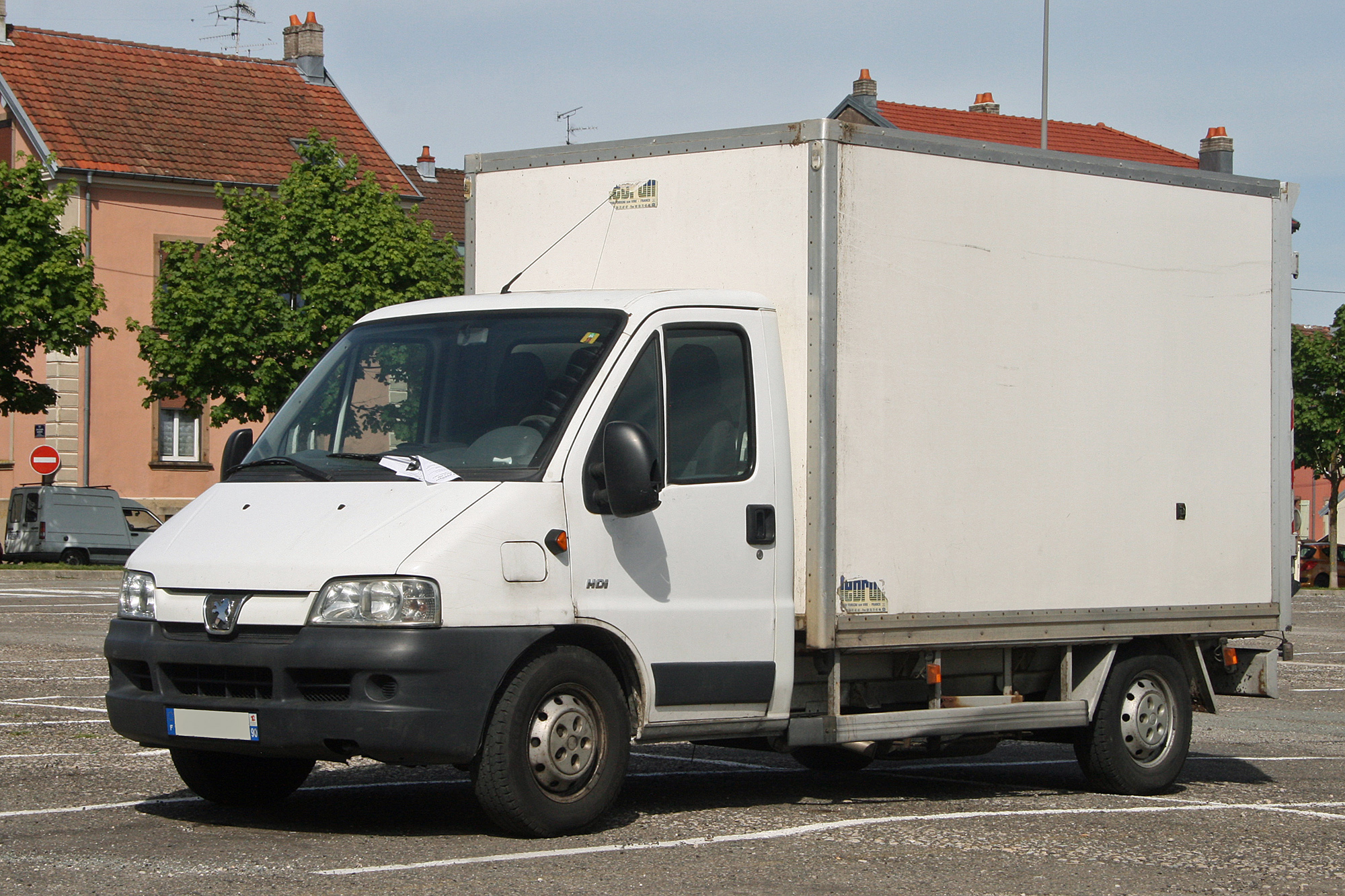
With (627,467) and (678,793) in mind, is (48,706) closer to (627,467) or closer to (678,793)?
(678,793)

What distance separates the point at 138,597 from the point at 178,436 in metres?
40.8

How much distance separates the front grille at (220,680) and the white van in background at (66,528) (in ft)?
105

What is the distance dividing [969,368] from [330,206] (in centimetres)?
3185

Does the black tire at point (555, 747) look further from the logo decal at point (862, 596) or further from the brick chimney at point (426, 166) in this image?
the brick chimney at point (426, 166)

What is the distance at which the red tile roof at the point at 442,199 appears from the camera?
59094mm

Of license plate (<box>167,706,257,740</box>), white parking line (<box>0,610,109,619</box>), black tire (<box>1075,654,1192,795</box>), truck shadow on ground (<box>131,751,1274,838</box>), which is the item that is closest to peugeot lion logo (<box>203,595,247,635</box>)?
license plate (<box>167,706,257,740</box>)

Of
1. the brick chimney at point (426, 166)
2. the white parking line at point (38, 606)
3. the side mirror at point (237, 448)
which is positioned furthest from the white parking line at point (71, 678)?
the brick chimney at point (426, 166)

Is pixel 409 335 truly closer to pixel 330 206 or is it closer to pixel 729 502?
pixel 729 502

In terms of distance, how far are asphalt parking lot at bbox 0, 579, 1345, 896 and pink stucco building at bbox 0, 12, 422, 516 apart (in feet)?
115

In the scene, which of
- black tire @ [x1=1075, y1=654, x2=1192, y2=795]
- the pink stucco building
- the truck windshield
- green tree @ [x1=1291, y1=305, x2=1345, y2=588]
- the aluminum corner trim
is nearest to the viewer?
the truck windshield

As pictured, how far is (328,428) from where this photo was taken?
26.1ft

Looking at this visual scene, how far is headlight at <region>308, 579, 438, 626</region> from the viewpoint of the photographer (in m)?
6.98

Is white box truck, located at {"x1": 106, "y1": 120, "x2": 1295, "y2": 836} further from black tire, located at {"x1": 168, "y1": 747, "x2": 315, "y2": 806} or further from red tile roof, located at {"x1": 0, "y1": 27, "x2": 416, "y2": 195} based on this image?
red tile roof, located at {"x1": 0, "y1": 27, "x2": 416, "y2": 195}

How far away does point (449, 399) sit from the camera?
7797mm
